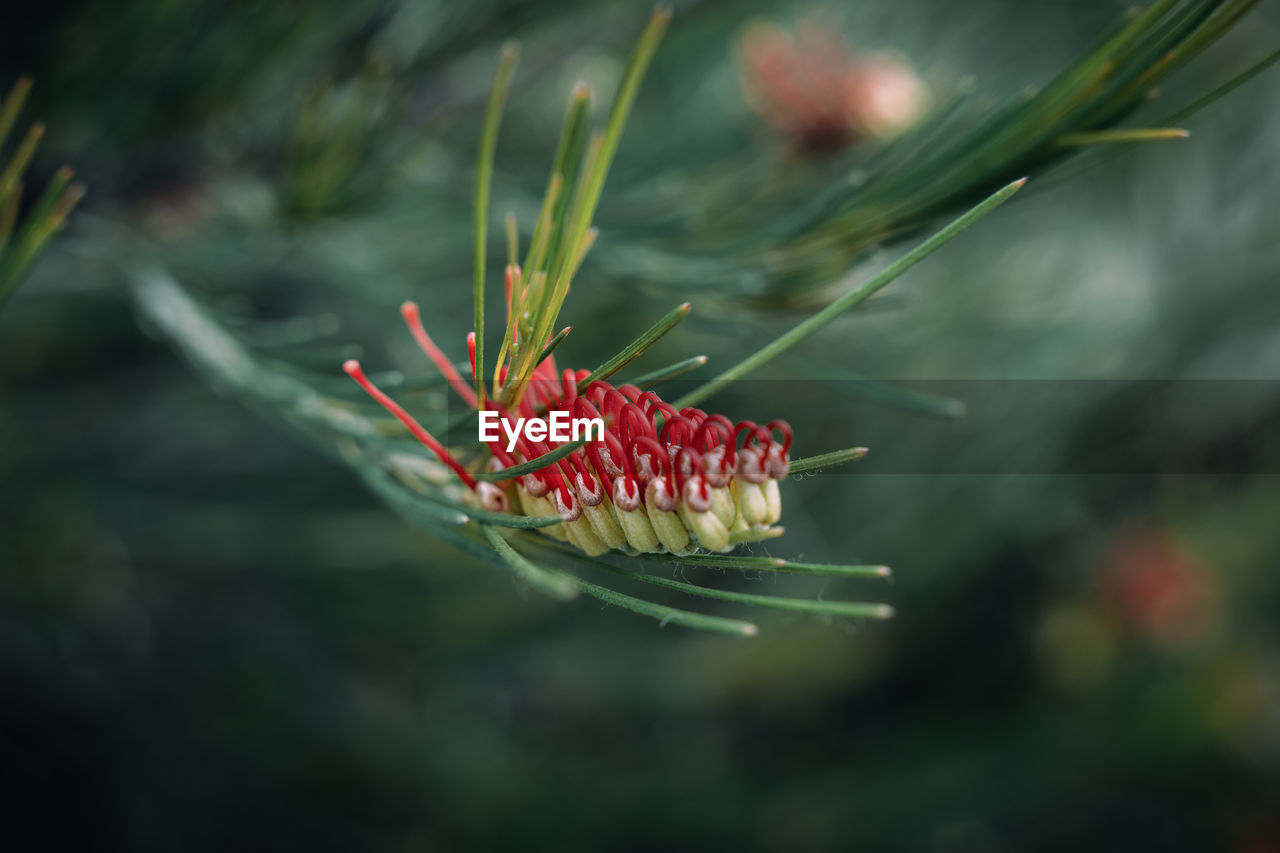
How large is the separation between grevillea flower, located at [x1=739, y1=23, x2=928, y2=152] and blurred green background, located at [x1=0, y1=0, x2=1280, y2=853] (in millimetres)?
52

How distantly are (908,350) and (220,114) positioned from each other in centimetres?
75

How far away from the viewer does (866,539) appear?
3.47 ft

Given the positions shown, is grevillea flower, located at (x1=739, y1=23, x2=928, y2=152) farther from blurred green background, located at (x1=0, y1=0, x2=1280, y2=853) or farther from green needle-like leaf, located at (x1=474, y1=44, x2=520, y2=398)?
green needle-like leaf, located at (x1=474, y1=44, x2=520, y2=398)

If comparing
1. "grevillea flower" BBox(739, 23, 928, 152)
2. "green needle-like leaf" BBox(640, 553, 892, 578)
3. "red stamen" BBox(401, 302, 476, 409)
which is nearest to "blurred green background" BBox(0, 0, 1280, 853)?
"grevillea flower" BBox(739, 23, 928, 152)

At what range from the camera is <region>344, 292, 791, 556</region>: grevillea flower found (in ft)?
0.86

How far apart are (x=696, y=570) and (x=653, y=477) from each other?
0.60m

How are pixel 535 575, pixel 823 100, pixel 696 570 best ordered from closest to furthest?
pixel 535 575, pixel 823 100, pixel 696 570

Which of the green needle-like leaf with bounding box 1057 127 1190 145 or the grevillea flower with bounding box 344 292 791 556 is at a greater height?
the green needle-like leaf with bounding box 1057 127 1190 145

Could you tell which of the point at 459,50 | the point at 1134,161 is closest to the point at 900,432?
the point at 1134,161

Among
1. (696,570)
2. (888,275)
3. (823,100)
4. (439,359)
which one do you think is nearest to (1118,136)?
(888,275)

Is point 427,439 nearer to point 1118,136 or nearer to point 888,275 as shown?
point 888,275

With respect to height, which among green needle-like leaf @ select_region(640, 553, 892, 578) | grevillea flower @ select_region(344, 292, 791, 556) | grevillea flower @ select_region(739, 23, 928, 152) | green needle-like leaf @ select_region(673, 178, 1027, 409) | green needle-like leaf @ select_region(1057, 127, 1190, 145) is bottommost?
green needle-like leaf @ select_region(640, 553, 892, 578)

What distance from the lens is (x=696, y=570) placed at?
85 cm

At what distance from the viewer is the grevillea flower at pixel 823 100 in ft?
2.34
